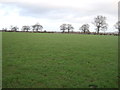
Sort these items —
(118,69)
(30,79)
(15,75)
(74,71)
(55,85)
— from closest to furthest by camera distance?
(55,85), (30,79), (15,75), (74,71), (118,69)

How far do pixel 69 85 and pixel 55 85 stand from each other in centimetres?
48

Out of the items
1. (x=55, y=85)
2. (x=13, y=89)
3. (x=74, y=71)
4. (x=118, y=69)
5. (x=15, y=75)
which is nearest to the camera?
(x=13, y=89)

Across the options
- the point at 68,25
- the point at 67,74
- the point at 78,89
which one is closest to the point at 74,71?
the point at 67,74

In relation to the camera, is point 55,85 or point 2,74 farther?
point 2,74

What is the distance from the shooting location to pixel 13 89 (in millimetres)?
5480

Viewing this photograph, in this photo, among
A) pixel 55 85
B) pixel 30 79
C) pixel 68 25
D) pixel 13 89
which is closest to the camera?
pixel 13 89

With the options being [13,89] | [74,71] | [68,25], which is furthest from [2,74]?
[68,25]

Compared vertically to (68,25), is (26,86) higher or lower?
lower

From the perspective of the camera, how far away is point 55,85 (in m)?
5.85

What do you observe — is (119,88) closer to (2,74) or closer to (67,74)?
(67,74)

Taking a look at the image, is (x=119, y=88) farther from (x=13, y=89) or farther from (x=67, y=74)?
(x=13, y=89)

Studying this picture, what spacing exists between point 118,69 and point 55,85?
4.02 meters

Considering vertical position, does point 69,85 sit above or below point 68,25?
below

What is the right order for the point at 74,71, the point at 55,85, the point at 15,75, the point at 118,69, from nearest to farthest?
the point at 55,85 < the point at 15,75 < the point at 74,71 < the point at 118,69
